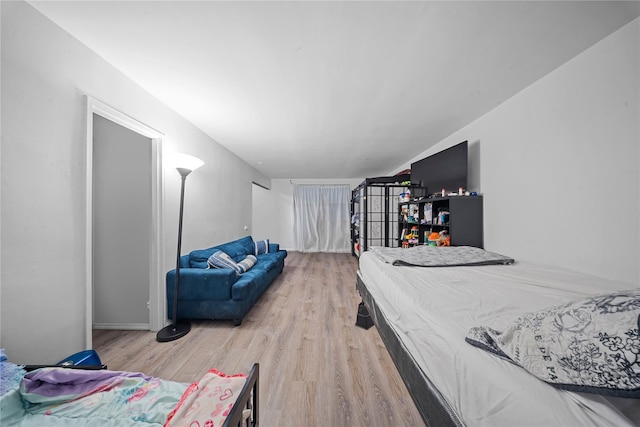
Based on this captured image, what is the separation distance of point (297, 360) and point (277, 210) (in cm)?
567

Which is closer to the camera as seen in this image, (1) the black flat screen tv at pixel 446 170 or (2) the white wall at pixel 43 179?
(2) the white wall at pixel 43 179

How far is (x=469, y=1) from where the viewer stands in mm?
1191

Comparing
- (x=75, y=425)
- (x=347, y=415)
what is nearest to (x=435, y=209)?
(x=347, y=415)

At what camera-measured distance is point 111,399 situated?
37.5 inches

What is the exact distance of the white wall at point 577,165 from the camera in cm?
137

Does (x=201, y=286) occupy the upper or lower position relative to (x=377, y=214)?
lower

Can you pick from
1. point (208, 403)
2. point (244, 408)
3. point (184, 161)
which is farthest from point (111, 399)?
point (184, 161)

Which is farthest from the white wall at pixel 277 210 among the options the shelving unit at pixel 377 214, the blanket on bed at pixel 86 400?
the blanket on bed at pixel 86 400

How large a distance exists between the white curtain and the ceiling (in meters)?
4.30

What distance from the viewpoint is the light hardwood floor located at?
1.31 m

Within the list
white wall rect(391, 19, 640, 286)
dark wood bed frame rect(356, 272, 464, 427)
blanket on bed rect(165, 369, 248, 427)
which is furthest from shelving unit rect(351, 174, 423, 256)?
blanket on bed rect(165, 369, 248, 427)

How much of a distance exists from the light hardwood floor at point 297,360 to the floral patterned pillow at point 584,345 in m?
0.97

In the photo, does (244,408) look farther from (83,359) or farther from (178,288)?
(178,288)

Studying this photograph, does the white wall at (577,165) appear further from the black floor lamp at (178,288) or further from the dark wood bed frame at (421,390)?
the black floor lamp at (178,288)
